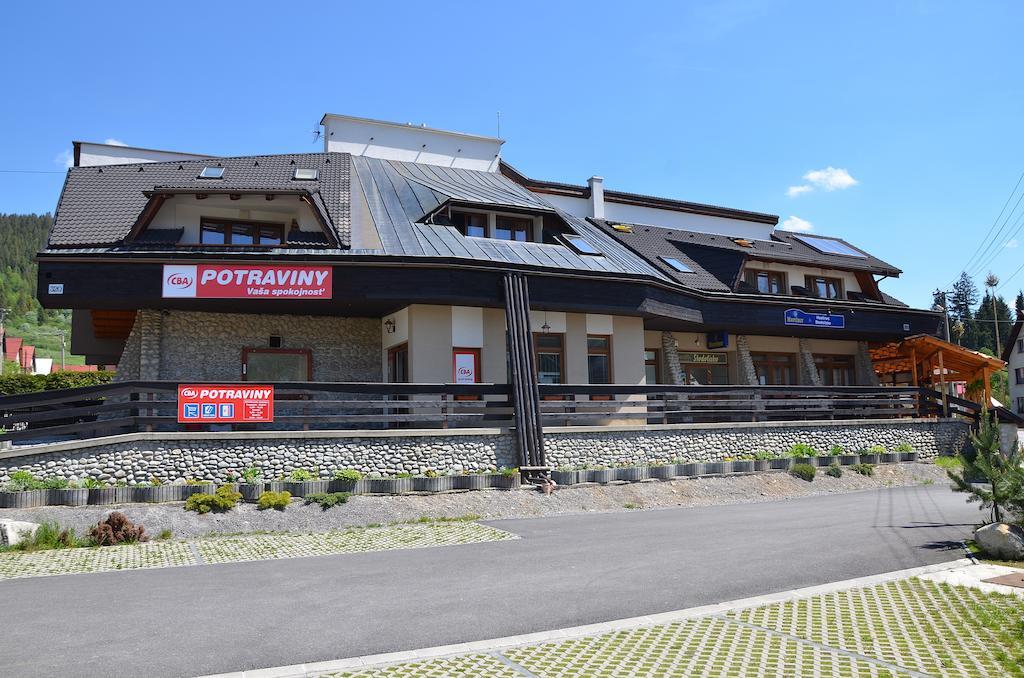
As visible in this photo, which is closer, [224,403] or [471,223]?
[224,403]

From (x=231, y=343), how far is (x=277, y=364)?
1285mm

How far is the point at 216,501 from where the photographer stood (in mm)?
13484

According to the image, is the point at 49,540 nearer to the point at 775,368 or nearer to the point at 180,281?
the point at 180,281

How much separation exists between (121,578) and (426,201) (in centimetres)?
1596

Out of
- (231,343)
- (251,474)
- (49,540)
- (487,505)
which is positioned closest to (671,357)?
(487,505)

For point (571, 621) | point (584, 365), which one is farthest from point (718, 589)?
point (584, 365)

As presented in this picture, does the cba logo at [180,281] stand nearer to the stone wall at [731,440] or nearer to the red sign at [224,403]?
the red sign at [224,403]

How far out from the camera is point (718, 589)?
8344 millimetres

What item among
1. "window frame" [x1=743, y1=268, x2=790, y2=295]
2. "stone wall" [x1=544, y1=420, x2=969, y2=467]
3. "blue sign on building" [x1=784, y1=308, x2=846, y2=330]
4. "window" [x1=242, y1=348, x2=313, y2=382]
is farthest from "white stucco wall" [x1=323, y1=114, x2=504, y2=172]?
"stone wall" [x1=544, y1=420, x2=969, y2=467]

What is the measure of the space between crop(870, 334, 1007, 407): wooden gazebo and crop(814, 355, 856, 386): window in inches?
61.1

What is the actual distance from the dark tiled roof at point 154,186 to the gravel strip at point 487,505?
7.85 meters

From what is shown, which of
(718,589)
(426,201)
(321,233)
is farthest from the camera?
(426,201)

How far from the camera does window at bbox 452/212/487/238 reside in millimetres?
22703

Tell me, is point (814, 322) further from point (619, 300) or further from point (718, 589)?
point (718, 589)
